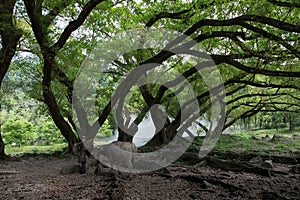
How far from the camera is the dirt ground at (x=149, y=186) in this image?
4997 mm

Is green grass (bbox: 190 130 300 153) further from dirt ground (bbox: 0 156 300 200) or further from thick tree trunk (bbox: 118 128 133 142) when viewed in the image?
dirt ground (bbox: 0 156 300 200)

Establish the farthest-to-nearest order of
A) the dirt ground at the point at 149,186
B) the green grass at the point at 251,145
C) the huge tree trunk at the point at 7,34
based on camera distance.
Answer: the green grass at the point at 251,145
the huge tree trunk at the point at 7,34
the dirt ground at the point at 149,186

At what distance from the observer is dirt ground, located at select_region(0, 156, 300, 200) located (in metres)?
5.00

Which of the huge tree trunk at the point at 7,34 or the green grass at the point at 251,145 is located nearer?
the huge tree trunk at the point at 7,34

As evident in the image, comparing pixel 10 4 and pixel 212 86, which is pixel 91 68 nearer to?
pixel 10 4

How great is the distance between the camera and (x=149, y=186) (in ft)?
19.3

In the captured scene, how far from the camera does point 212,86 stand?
1358 centimetres

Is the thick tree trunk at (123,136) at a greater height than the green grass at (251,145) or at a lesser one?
greater

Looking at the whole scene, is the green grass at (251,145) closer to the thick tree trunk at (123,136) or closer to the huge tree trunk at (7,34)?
the thick tree trunk at (123,136)

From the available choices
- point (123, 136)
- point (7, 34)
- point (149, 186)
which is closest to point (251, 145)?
point (123, 136)

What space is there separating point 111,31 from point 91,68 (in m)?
1.76

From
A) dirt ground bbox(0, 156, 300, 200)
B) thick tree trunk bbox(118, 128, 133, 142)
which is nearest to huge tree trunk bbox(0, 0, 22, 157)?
dirt ground bbox(0, 156, 300, 200)

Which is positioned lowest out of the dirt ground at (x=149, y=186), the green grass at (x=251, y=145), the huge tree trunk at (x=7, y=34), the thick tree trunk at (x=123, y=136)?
the green grass at (x=251, y=145)

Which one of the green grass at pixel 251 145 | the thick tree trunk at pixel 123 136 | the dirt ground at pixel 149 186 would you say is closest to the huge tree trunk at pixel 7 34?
the dirt ground at pixel 149 186
